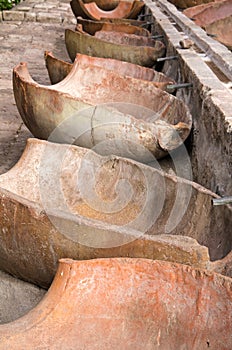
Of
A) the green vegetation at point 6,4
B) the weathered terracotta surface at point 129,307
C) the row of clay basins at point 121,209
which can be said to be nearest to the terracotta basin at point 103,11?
the green vegetation at point 6,4

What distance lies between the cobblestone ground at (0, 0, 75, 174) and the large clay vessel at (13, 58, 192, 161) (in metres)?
0.77

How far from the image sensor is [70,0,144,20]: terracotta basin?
10179mm

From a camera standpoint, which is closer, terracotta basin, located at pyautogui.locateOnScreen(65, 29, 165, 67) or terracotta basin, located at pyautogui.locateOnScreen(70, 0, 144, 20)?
terracotta basin, located at pyautogui.locateOnScreen(65, 29, 165, 67)

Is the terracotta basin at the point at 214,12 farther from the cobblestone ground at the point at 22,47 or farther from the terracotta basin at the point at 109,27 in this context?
the cobblestone ground at the point at 22,47

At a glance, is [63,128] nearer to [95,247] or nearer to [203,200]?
[203,200]

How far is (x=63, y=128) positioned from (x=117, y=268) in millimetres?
2224

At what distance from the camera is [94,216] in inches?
141

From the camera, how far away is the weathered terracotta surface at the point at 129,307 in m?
2.12

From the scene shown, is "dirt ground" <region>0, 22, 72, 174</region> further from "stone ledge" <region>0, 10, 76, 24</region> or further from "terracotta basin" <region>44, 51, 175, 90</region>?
"terracotta basin" <region>44, 51, 175, 90</region>

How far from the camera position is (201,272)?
7.07ft

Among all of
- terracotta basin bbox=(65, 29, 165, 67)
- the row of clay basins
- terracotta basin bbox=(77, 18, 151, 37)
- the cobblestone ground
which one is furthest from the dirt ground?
terracotta basin bbox=(65, 29, 165, 67)

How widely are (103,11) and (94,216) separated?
27.3 ft

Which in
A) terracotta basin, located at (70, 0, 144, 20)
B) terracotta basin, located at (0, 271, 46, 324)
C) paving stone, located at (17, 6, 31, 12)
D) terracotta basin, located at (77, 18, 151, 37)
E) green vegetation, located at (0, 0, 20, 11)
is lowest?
paving stone, located at (17, 6, 31, 12)

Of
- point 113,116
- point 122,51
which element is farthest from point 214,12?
point 113,116
